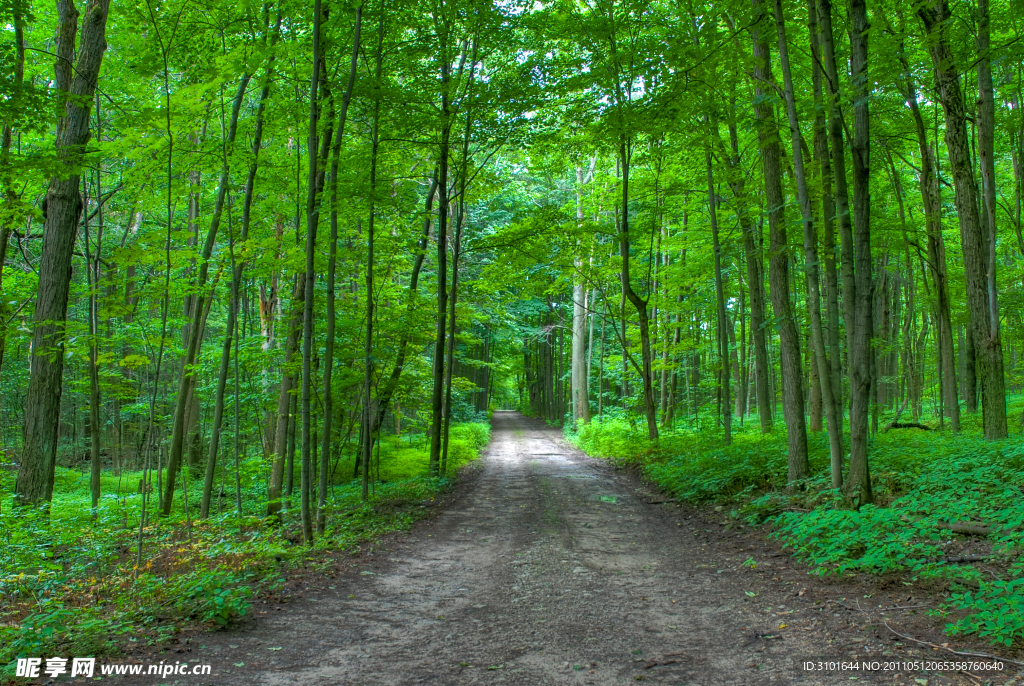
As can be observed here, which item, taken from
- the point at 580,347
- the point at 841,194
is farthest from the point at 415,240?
the point at 580,347

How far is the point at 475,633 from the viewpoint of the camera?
416 centimetres

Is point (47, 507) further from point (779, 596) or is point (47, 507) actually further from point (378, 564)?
point (779, 596)

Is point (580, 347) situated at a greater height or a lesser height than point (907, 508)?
greater

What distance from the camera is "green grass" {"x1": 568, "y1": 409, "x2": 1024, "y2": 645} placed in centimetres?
388

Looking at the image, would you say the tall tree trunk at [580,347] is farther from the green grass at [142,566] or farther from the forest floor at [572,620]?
the forest floor at [572,620]

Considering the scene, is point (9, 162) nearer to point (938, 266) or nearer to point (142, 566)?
point (142, 566)

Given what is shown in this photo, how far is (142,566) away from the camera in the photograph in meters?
5.71

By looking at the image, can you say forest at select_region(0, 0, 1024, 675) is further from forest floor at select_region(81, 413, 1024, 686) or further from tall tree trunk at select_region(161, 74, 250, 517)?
forest floor at select_region(81, 413, 1024, 686)

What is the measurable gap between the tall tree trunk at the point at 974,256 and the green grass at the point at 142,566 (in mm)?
9221

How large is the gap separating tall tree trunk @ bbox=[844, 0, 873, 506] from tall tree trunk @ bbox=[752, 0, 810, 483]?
1.59 m

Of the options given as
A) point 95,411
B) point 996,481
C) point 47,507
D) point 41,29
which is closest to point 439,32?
point 41,29

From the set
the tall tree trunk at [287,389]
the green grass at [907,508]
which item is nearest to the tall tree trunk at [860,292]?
the green grass at [907,508]

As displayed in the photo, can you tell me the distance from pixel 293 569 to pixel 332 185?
4.89 metres

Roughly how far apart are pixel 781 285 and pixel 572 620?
6166mm
